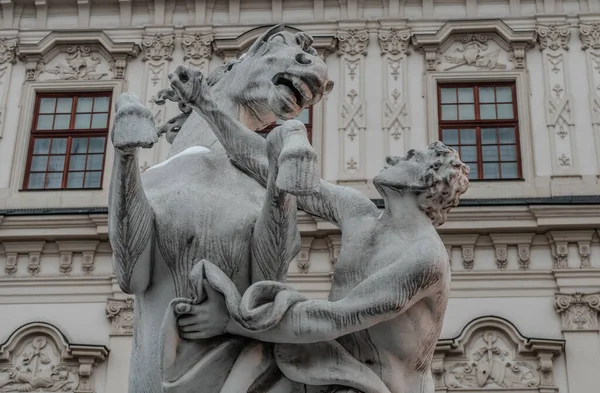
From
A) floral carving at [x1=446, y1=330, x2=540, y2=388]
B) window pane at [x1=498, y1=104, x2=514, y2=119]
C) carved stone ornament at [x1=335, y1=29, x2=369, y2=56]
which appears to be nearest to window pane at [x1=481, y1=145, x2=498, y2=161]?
window pane at [x1=498, y1=104, x2=514, y2=119]

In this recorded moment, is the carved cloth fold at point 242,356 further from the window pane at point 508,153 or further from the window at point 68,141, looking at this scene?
the window at point 68,141

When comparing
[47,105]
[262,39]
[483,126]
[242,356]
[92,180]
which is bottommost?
[242,356]

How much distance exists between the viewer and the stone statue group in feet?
7.18

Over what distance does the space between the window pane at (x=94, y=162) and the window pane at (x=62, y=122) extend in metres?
0.74

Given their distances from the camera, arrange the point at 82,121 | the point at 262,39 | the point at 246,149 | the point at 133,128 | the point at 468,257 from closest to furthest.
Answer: the point at 133,128 < the point at 246,149 < the point at 262,39 < the point at 468,257 < the point at 82,121

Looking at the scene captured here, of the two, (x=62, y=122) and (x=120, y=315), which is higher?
(x=62, y=122)

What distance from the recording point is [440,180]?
2303 millimetres

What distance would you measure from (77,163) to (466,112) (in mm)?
5728

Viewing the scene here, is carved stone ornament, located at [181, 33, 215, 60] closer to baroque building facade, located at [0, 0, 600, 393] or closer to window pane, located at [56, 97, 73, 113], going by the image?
baroque building facade, located at [0, 0, 600, 393]

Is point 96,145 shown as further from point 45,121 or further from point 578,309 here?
point 578,309

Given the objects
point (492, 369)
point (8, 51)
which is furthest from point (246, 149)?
point (8, 51)

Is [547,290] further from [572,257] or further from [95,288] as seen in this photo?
[95,288]

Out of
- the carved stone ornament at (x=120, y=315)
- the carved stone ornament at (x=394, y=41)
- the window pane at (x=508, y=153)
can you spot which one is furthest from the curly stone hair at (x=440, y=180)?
the carved stone ornament at (x=394, y=41)

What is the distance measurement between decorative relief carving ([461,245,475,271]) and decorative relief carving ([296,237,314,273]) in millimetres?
2027
